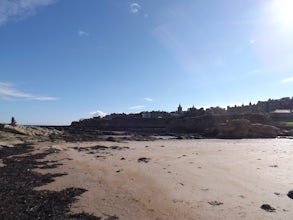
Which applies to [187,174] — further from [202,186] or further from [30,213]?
[30,213]

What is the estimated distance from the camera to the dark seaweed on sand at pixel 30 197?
8.90 m

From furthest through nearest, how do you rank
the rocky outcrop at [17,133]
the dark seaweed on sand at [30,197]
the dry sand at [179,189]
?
the rocky outcrop at [17,133] < the dry sand at [179,189] < the dark seaweed on sand at [30,197]

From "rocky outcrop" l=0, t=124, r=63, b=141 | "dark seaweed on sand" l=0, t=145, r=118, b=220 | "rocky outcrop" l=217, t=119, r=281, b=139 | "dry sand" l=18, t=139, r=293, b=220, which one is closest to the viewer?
"dark seaweed on sand" l=0, t=145, r=118, b=220

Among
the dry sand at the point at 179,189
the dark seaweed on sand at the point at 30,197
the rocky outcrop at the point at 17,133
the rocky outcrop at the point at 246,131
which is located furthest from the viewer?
the rocky outcrop at the point at 246,131

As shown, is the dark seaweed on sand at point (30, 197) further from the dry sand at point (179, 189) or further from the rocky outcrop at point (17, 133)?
the rocky outcrop at point (17, 133)

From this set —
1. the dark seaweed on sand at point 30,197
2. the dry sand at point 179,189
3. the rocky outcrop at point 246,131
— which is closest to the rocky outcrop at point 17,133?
the dry sand at point 179,189

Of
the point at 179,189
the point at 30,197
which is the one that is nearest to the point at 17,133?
the point at 30,197

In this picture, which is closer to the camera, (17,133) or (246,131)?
(17,133)

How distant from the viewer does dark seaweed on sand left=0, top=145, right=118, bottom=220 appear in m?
8.90

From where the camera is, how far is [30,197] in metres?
10.6

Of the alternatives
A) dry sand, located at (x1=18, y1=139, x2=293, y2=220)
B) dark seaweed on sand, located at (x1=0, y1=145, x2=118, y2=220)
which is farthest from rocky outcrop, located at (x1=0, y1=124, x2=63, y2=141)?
dark seaweed on sand, located at (x1=0, y1=145, x2=118, y2=220)

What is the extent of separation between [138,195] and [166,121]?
239ft

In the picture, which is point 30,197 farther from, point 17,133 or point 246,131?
point 246,131

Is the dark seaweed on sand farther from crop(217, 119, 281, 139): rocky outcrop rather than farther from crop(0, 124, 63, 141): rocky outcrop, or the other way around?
crop(217, 119, 281, 139): rocky outcrop
